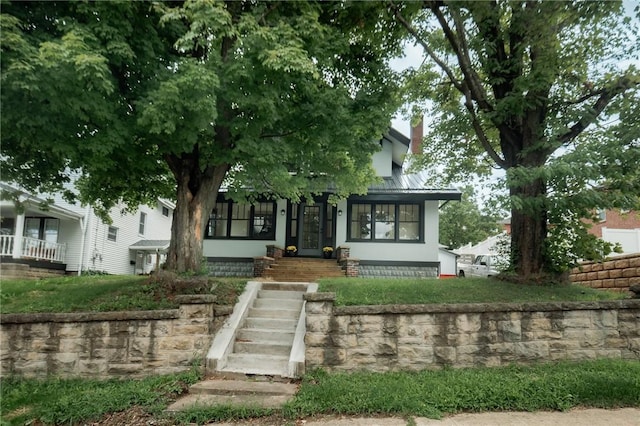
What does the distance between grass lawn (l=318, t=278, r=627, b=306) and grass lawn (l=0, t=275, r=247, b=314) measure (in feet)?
6.28

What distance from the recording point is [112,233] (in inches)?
685

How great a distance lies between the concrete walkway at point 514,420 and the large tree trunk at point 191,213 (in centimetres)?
328

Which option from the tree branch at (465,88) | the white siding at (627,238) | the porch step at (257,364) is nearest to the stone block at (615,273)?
the tree branch at (465,88)

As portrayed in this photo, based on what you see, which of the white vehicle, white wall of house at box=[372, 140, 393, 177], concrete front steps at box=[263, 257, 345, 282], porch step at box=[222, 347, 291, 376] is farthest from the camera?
the white vehicle

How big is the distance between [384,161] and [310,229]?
3822 millimetres

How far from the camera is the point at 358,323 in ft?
17.9

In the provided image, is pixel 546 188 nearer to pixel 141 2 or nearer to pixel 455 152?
pixel 455 152

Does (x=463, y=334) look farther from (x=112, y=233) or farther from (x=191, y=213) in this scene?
(x=112, y=233)

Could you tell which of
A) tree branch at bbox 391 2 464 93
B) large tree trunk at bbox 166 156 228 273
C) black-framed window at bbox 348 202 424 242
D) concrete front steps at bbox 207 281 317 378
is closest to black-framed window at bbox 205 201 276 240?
black-framed window at bbox 348 202 424 242

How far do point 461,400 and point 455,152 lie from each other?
6035 mm

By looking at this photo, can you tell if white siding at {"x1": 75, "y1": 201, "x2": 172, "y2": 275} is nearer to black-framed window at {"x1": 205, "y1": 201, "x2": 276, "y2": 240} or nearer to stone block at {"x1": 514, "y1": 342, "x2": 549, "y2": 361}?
black-framed window at {"x1": 205, "y1": 201, "x2": 276, "y2": 240}

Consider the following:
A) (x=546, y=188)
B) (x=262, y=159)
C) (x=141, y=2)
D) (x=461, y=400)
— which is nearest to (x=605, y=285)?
(x=546, y=188)

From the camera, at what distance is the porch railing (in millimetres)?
13203

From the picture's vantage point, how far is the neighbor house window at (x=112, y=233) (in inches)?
675
